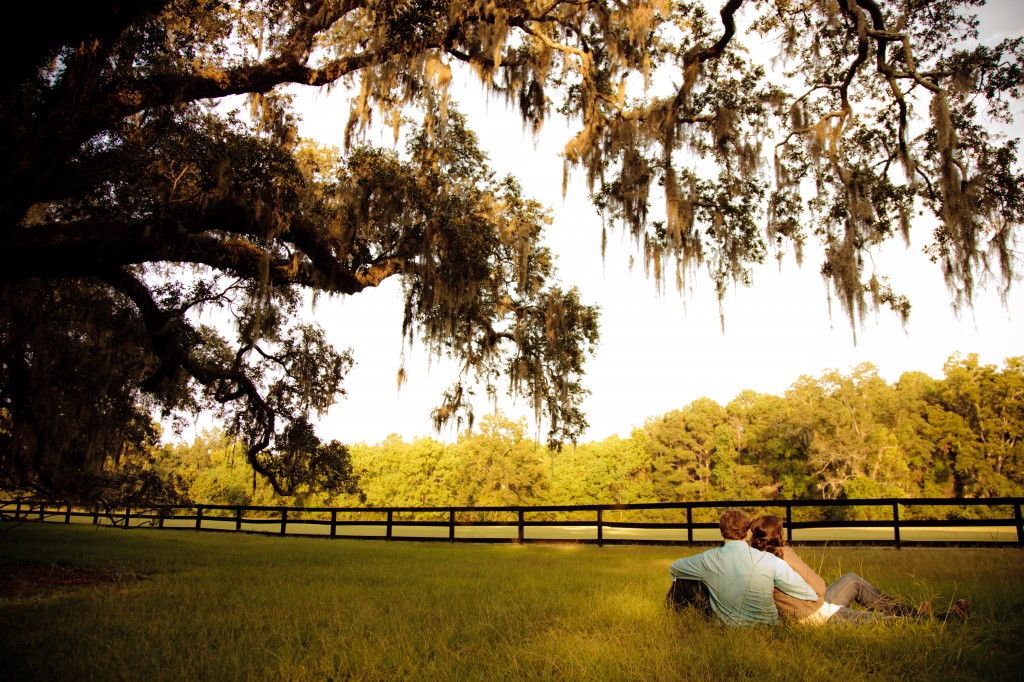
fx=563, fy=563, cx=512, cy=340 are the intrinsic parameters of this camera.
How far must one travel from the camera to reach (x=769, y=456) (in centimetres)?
5653

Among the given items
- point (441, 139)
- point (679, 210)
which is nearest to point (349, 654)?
point (679, 210)

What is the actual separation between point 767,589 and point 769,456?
191ft

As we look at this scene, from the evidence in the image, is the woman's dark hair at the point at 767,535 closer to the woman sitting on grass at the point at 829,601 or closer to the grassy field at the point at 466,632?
the woman sitting on grass at the point at 829,601

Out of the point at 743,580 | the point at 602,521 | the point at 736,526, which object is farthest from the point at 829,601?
the point at 602,521

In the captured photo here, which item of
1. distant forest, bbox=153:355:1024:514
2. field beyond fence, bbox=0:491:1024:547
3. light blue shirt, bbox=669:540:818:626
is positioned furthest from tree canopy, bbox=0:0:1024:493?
distant forest, bbox=153:355:1024:514

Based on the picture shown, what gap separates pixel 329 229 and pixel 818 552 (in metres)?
10.6

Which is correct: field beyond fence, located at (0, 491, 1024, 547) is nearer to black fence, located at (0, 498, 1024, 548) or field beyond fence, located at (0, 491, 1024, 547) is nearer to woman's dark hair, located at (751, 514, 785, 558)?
black fence, located at (0, 498, 1024, 548)

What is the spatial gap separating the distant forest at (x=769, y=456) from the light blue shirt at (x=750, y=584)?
41.0 metres

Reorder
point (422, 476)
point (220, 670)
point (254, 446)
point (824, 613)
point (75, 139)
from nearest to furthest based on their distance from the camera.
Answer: point (220, 670)
point (824, 613)
point (75, 139)
point (254, 446)
point (422, 476)

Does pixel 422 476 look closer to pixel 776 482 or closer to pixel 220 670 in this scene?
pixel 776 482

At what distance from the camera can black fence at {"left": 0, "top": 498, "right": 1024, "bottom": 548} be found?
1095cm

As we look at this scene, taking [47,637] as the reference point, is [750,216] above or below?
above

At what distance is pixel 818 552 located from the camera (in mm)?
9664

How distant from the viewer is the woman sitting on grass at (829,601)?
421cm
